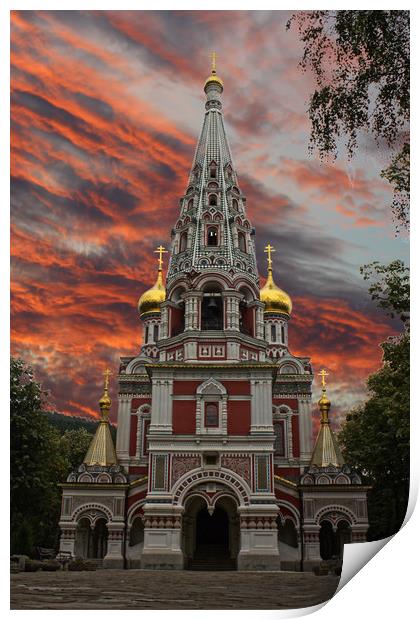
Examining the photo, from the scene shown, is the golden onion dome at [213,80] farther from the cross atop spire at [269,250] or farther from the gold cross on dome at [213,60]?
the cross atop spire at [269,250]

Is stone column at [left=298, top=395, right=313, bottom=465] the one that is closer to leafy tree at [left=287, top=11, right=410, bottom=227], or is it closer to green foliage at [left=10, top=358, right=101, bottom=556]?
green foliage at [left=10, top=358, right=101, bottom=556]

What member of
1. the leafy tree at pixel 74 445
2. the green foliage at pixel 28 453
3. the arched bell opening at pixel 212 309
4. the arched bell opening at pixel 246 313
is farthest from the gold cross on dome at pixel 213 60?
the arched bell opening at pixel 246 313

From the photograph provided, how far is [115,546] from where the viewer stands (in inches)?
649

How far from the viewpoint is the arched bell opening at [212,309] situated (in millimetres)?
18422

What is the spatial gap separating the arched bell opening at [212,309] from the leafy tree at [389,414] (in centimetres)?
461

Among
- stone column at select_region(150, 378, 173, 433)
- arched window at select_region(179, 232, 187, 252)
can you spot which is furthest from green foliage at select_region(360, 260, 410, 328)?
arched window at select_region(179, 232, 187, 252)

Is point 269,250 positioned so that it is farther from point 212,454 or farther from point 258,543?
point 258,543

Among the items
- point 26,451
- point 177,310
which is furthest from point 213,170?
point 26,451

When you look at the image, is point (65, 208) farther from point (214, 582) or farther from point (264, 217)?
point (214, 582)

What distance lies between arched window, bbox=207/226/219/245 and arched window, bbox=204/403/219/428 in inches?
182

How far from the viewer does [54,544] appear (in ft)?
49.7

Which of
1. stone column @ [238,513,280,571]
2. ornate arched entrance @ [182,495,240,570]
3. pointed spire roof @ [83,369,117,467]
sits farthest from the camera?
pointed spire roof @ [83,369,117,467]

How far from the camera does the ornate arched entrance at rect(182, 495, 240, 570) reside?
Answer: 51.8 ft

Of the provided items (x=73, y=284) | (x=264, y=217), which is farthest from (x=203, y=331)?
(x=73, y=284)
